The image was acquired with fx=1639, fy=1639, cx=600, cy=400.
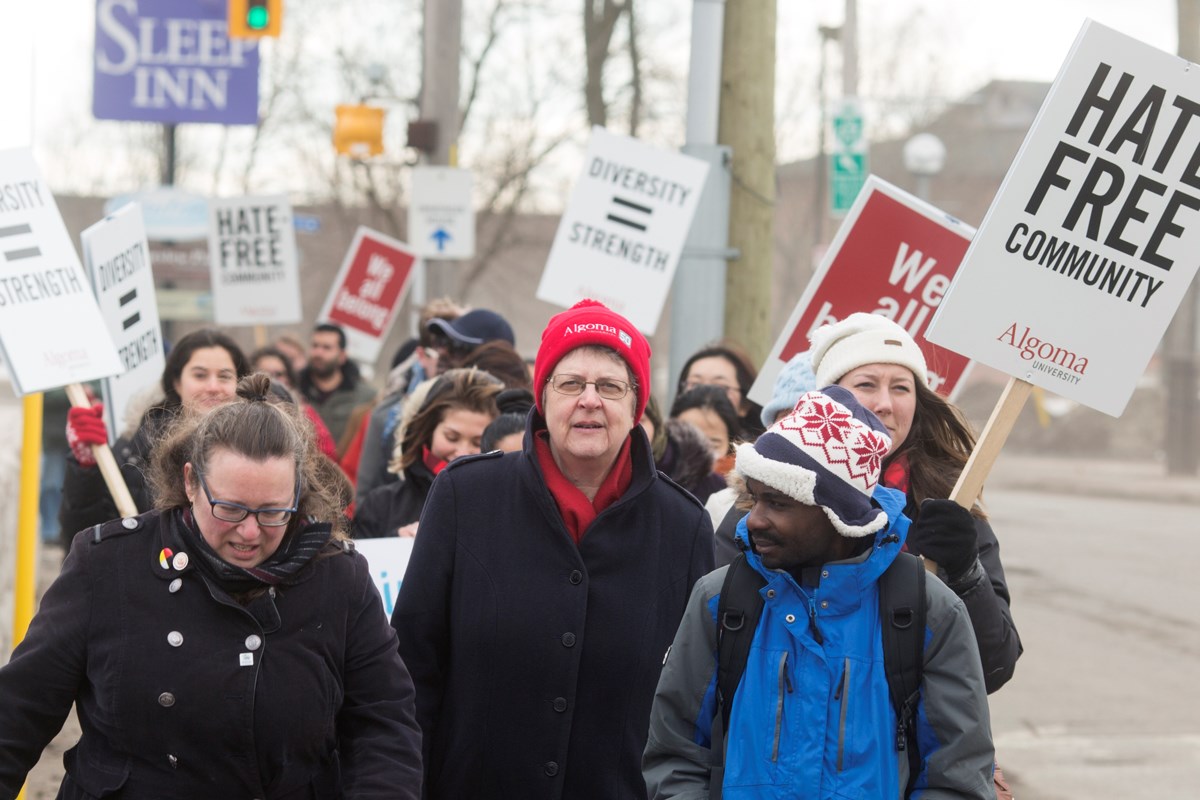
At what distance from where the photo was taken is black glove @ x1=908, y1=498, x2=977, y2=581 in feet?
11.8

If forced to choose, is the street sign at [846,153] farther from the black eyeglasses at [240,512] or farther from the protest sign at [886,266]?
the black eyeglasses at [240,512]

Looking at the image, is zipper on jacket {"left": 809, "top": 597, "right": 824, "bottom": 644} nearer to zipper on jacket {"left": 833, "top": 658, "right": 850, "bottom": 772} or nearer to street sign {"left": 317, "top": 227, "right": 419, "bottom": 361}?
zipper on jacket {"left": 833, "top": 658, "right": 850, "bottom": 772}

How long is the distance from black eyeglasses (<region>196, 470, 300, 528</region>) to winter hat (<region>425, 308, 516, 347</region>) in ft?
12.9

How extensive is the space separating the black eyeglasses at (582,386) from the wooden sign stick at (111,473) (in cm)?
175

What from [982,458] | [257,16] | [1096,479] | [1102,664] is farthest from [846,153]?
[982,458]

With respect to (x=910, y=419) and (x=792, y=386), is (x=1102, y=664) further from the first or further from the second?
(x=910, y=419)

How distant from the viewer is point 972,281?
4246mm

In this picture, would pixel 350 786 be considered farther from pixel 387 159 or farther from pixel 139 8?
pixel 387 159

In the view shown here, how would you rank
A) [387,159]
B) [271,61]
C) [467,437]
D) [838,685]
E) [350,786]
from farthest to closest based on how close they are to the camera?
[271,61]
[387,159]
[467,437]
[350,786]
[838,685]

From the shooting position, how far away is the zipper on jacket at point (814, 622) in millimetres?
3121

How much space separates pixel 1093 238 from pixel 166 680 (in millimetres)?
2578

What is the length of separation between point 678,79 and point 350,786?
2408cm

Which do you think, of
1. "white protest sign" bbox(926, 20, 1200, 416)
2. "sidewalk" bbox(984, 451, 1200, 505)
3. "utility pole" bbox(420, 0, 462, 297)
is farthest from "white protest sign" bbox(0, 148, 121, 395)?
"sidewalk" bbox(984, 451, 1200, 505)

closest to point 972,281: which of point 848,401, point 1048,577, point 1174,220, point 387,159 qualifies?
point 1174,220
